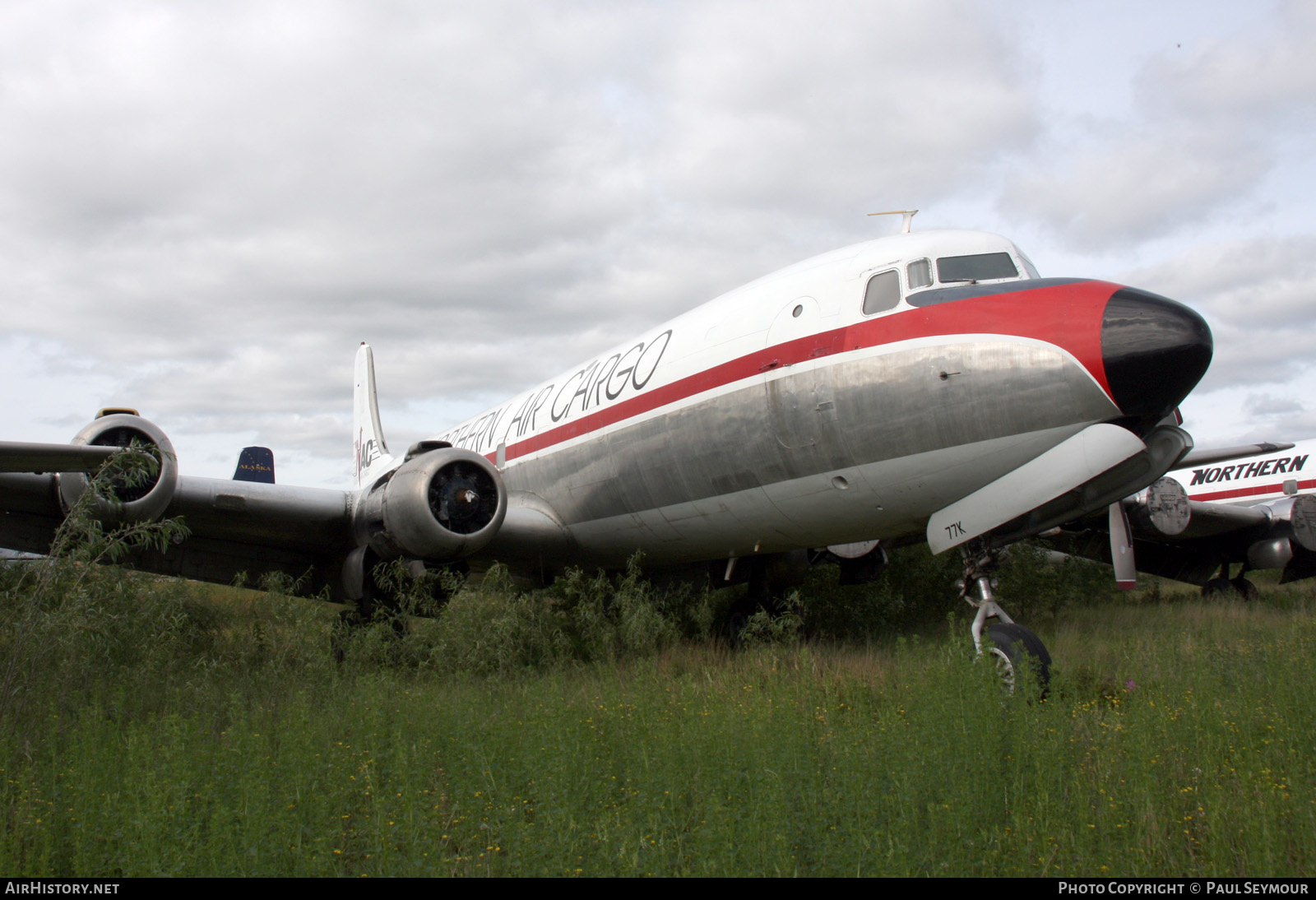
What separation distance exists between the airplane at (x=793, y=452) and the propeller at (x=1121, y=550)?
12cm

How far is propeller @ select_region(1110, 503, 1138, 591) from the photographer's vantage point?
248 inches

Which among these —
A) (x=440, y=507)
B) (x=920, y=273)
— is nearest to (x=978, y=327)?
(x=920, y=273)

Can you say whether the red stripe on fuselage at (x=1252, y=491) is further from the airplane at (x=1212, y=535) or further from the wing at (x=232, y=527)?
the wing at (x=232, y=527)

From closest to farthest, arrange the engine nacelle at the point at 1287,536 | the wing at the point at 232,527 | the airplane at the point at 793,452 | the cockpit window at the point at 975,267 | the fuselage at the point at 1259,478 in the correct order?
the airplane at the point at 793,452, the cockpit window at the point at 975,267, the wing at the point at 232,527, the engine nacelle at the point at 1287,536, the fuselage at the point at 1259,478

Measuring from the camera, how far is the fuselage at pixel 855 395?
549 cm

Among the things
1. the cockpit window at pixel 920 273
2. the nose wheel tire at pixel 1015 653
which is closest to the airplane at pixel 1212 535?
the nose wheel tire at pixel 1015 653

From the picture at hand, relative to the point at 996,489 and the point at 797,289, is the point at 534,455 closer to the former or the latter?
the point at 797,289

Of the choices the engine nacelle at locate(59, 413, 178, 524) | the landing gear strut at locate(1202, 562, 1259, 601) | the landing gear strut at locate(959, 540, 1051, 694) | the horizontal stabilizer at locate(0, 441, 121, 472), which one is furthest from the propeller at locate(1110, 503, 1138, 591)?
the landing gear strut at locate(1202, 562, 1259, 601)

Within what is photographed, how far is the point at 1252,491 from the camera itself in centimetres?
2131

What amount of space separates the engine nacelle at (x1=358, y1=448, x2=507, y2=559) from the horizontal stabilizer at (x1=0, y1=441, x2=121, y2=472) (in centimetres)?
269

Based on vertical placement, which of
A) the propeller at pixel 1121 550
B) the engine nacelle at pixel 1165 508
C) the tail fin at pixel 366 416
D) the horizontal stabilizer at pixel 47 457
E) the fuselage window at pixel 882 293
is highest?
the tail fin at pixel 366 416

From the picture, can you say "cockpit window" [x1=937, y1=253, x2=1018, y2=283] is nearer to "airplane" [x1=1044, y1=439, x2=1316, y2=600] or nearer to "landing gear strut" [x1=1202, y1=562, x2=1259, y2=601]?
"airplane" [x1=1044, y1=439, x2=1316, y2=600]

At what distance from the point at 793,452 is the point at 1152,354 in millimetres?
2744

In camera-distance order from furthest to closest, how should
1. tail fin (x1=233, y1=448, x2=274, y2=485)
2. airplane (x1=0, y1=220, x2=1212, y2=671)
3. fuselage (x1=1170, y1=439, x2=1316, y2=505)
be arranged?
fuselage (x1=1170, y1=439, x2=1316, y2=505) → tail fin (x1=233, y1=448, x2=274, y2=485) → airplane (x1=0, y1=220, x2=1212, y2=671)
